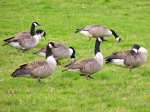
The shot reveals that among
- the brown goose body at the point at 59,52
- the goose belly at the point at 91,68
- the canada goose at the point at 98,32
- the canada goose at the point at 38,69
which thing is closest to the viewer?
the canada goose at the point at 38,69

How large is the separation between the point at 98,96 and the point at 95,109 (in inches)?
58.1

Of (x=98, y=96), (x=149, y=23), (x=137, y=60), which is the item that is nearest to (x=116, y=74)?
(x=137, y=60)

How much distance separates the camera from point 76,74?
679 inches

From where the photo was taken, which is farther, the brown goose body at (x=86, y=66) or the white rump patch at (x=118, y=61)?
the white rump patch at (x=118, y=61)

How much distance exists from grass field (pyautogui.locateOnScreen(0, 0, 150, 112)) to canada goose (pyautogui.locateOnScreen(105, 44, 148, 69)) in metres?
0.32

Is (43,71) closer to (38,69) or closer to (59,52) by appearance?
(38,69)

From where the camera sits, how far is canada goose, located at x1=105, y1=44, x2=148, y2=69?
1778cm

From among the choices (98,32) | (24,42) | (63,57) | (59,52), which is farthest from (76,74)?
(98,32)

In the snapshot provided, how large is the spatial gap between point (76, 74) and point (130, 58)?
6.58 ft

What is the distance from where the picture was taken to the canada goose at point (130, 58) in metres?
17.8

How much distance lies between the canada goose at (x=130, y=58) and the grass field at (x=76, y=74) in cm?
32

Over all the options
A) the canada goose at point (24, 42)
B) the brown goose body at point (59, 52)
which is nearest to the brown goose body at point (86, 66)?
the brown goose body at point (59, 52)

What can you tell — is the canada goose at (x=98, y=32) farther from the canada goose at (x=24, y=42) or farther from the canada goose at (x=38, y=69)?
the canada goose at (x=38, y=69)

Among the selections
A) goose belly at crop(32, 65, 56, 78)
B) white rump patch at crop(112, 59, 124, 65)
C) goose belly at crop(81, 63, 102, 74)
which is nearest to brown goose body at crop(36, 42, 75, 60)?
white rump patch at crop(112, 59, 124, 65)
